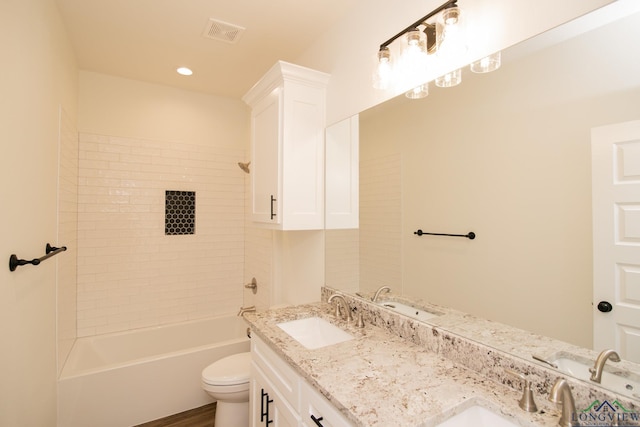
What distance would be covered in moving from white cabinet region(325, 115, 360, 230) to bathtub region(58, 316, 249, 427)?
57.5 inches

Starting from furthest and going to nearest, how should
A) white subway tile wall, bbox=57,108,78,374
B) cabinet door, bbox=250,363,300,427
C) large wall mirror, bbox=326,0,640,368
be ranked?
1. white subway tile wall, bbox=57,108,78,374
2. cabinet door, bbox=250,363,300,427
3. large wall mirror, bbox=326,0,640,368

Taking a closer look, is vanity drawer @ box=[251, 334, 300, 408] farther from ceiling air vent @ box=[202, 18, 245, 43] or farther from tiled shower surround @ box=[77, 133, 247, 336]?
ceiling air vent @ box=[202, 18, 245, 43]

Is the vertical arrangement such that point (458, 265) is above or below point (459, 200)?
below

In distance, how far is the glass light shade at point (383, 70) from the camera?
151 centimetres

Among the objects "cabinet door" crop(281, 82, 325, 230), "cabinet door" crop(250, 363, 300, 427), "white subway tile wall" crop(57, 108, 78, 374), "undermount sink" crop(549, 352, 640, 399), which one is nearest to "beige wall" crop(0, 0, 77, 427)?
"white subway tile wall" crop(57, 108, 78, 374)

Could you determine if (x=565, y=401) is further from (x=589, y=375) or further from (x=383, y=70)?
(x=383, y=70)

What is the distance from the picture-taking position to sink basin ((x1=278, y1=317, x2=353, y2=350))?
1639 millimetres

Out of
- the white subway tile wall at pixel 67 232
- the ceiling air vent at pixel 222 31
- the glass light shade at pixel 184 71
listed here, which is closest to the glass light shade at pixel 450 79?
the ceiling air vent at pixel 222 31

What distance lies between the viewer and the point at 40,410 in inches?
65.3

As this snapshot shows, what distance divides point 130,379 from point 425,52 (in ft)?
9.12

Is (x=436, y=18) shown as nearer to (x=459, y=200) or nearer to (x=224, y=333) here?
(x=459, y=200)

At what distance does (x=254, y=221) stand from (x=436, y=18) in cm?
162

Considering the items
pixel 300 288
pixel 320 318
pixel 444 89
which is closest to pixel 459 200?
pixel 444 89

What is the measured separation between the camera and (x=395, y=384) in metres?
1.02
